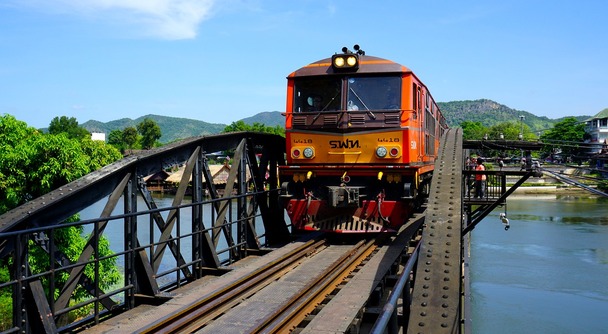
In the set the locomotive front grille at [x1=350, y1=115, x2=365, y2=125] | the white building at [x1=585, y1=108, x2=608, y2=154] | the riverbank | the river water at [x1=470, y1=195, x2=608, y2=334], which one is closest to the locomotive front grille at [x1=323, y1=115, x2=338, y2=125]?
the locomotive front grille at [x1=350, y1=115, x2=365, y2=125]

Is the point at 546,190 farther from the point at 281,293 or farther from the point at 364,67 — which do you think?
the point at 281,293

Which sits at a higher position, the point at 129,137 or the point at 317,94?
the point at 129,137

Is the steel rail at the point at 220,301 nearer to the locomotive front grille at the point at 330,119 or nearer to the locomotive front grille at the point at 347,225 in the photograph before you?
the locomotive front grille at the point at 347,225

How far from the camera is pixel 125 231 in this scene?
25.2 feet

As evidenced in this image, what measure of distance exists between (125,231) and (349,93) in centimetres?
630

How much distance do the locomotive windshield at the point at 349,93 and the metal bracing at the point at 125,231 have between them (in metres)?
1.23

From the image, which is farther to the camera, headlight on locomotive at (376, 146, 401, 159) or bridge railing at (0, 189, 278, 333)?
headlight on locomotive at (376, 146, 401, 159)

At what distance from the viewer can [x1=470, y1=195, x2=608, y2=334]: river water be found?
1697 centimetres

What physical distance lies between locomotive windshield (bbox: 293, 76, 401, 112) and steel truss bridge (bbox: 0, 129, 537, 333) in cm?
128

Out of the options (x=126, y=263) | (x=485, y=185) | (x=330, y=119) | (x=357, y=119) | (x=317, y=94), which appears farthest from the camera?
(x=485, y=185)

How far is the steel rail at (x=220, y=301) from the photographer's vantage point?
6559mm

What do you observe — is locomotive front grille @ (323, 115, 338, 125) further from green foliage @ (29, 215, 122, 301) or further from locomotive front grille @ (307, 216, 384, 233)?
green foliage @ (29, 215, 122, 301)

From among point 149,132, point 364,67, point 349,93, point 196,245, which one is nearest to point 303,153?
point 349,93

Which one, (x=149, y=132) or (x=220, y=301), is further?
(x=149, y=132)
